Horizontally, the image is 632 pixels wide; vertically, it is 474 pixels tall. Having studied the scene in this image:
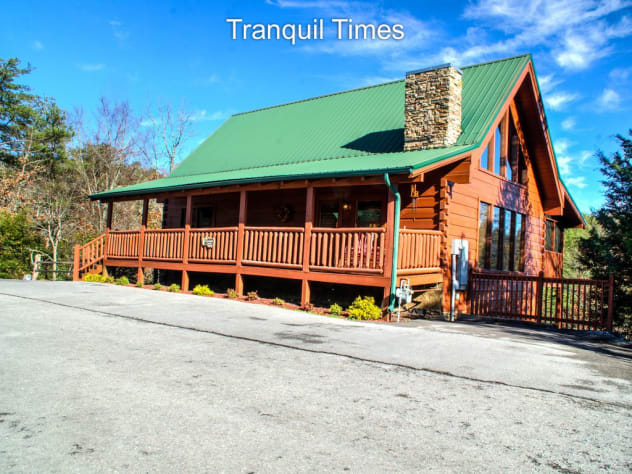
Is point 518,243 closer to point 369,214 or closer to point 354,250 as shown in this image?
point 369,214

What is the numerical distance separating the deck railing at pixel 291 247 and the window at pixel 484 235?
232 cm

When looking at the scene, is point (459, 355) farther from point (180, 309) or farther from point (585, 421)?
point (180, 309)

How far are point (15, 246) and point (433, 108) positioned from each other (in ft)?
57.0

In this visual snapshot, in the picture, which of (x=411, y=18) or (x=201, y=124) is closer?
(x=411, y=18)

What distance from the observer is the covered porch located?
1190 cm

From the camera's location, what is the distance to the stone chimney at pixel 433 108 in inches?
522

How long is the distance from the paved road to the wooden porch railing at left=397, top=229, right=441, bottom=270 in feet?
9.30

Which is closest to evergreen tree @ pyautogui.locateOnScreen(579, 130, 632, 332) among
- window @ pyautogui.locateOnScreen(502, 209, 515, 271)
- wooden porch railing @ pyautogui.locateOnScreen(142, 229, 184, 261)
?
window @ pyautogui.locateOnScreen(502, 209, 515, 271)

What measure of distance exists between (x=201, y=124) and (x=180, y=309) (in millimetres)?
28857

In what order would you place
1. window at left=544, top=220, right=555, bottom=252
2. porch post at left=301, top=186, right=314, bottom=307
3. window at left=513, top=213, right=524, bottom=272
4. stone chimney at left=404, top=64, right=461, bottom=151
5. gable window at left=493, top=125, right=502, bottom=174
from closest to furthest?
porch post at left=301, top=186, right=314, bottom=307 < stone chimney at left=404, top=64, right=461, bottom=151 < gable window at left=493, top=125, right=502, bottom=174 < window at left=513, top=213, right=524, bottom=272 < window at left=544, top=220, right=555, bottom=252

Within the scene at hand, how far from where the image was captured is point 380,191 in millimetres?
14453

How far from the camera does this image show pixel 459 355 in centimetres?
754

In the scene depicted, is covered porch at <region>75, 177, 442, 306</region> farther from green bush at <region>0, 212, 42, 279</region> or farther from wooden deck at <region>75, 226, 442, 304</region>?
green bush at <region>0, 212, 42, 279</region>

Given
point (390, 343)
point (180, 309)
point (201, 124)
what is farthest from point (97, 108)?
point (390, 343)
